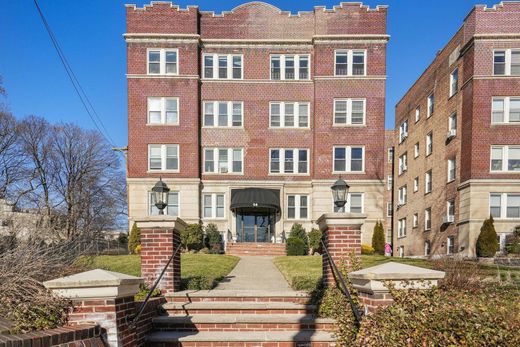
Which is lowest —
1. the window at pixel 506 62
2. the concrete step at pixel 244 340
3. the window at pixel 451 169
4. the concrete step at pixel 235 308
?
the concrete step at pixel 244 340

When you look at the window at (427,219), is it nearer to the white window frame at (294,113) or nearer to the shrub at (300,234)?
the shrub at (300,234)

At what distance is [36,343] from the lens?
315cm

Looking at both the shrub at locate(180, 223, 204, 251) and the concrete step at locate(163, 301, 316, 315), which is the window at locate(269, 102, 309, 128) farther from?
the concrete step at locate(163, 301, 316, 315)

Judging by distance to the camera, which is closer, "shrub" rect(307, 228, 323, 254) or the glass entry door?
"shrub" rect(307, 228, 323, 254)

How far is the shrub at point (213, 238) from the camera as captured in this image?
1888 cm

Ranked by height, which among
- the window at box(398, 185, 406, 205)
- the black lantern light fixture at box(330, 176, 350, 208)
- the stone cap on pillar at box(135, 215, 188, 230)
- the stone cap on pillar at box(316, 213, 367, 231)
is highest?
the black lantern light fixture at box(330, 176, 350, 208)

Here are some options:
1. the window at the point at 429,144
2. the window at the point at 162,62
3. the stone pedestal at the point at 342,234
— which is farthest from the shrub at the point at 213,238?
the window at the point at 429,144

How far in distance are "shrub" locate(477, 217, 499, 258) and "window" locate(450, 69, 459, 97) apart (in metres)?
8.33

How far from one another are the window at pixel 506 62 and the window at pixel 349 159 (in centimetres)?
834

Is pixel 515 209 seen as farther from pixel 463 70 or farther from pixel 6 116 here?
pixel 6 116

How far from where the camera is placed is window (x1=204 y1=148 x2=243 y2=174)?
67.8ft

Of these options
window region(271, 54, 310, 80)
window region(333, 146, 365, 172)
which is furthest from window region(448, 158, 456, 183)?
window region(271, 54, 310, 80)

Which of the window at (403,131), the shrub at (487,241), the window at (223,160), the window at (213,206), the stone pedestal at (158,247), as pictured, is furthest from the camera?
the window at (403,131)

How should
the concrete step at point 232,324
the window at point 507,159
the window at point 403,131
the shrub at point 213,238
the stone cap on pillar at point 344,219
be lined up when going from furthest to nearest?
1. the window at point 403,131
2. the shrub at point 213,238
3. the window at point 507,159
4. the stone cap on pillar at point 344,219
5. the concrete step at point 232,324
